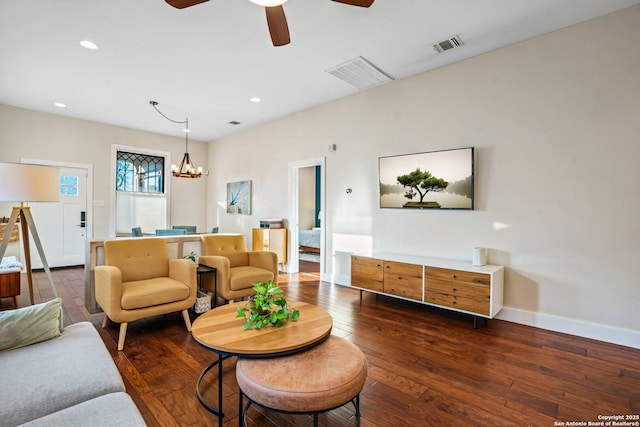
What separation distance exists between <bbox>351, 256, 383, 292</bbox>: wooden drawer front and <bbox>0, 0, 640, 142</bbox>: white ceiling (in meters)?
2.54

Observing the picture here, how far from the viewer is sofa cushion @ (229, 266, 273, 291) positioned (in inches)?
139

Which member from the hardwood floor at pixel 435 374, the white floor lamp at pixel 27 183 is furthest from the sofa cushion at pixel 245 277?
the white floor lamp at pixel 27 183

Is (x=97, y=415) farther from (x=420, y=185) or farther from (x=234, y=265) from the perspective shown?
(x=420, y=185)

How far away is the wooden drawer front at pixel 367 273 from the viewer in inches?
156

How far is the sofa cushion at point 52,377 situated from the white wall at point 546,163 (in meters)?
3.56

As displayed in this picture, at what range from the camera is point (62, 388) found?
1.30m

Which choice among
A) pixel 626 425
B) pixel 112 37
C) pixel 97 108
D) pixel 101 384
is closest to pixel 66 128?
pixel 97 108

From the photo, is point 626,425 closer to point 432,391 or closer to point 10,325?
point 432,391

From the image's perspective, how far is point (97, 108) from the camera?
5469 mm

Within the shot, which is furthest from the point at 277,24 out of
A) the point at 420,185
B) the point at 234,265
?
the point at 234,265

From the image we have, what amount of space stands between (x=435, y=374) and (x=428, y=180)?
2383 mm

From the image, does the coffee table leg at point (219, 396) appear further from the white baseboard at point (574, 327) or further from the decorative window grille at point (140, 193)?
the decorative window grille at point (140, 193)

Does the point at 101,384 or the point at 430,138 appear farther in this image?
the point at 430,138

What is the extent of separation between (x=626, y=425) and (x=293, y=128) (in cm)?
546
